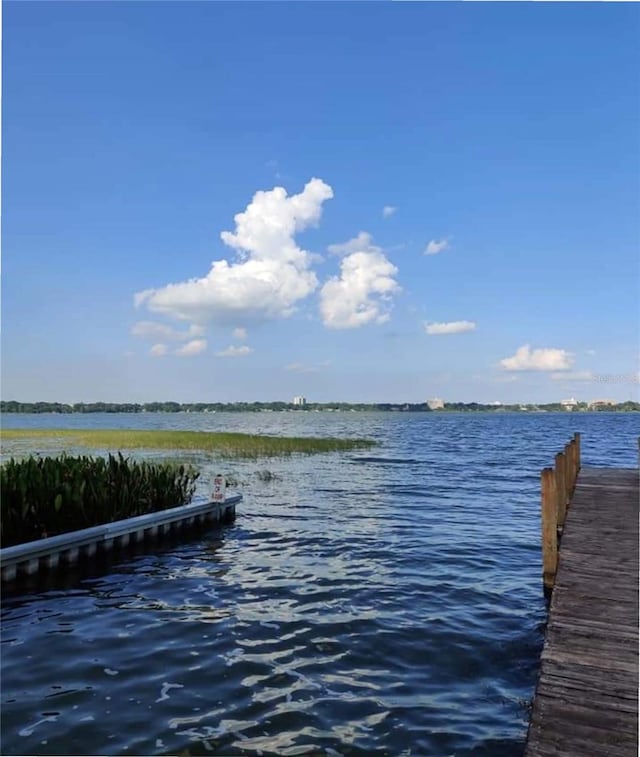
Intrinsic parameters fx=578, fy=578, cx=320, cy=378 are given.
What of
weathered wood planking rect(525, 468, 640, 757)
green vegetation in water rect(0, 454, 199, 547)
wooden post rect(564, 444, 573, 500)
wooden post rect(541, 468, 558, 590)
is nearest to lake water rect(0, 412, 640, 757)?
wooden post rect(541, 468, 558, 590)

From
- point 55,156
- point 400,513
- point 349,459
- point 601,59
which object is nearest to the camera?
point 601,59

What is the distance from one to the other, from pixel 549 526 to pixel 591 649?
144 inches

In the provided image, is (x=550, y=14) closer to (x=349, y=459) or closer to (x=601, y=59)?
(x=601, y=59)

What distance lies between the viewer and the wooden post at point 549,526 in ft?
30.3

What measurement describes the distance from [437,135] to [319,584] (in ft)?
29.2

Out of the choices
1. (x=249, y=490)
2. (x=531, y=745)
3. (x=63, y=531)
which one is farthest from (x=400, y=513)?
(x=531, y=745)

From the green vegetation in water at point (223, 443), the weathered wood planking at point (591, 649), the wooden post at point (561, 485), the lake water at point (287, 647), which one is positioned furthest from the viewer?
the green vegetation in water at point (223, 443)

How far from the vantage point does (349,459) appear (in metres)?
33.7

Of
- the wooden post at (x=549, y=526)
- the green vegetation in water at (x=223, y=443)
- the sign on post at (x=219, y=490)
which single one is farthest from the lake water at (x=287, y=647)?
the green vegetation in water at (x=223, y=443)

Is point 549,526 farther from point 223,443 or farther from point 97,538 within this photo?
point 223,443

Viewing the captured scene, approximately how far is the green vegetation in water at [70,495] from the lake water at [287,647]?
1.25 meters

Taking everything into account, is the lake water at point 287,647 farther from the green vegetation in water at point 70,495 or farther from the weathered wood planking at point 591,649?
the green vegetation in water at point 70,495

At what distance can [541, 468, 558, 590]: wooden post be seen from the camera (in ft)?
30.3

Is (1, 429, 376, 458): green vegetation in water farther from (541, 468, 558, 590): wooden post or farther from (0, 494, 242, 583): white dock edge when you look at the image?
(541, 468, 558, 590): wooden post
